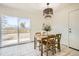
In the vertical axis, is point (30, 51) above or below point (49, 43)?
below

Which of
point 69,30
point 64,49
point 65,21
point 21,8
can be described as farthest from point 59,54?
point 21,8

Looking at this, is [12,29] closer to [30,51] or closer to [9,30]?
[9,30]

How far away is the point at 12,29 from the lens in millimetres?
1652

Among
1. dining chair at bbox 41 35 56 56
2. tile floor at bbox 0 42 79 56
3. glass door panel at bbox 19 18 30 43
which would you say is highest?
glass door panel at bbox 19 18 30 43

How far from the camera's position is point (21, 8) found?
1666mm

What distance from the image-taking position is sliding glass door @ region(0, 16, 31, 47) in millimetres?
1635

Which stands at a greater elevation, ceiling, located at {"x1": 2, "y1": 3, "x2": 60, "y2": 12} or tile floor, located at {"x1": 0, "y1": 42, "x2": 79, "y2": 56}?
ceiling, located at {"x1": 2, "y1": 3, "x2": 60, "y2": 12}

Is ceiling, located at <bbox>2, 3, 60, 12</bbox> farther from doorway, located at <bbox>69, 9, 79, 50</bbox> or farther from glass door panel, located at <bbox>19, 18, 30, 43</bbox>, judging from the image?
doorway, located at <bbox>69, 9, 79, 50</bbox>

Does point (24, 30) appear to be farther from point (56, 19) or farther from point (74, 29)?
point (74, 29)

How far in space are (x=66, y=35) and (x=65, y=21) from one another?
26 cm

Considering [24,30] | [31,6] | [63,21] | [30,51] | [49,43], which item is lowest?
[30,51]

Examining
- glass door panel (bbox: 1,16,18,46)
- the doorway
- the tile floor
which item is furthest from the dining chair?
glass door panel (bbox: 1,16,18,46)

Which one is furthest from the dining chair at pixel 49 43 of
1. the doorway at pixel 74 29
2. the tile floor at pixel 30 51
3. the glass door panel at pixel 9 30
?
the glass door panel at pixel 9 30

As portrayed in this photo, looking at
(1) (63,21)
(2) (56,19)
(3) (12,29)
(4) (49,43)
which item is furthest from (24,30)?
(1) (63,21)
